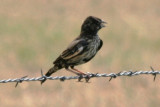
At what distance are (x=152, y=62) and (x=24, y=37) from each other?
3087mm

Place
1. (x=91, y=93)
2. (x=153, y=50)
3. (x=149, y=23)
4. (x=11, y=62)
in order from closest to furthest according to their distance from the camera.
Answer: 1. (x=91, y=93)
2. (x=11, y=62)
3. (x=153, y=50)
4. (x=149, y=23)

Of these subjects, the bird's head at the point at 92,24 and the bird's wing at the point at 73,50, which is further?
the bird's head at the point at 92,24

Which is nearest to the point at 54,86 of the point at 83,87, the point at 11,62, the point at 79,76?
the point at 83,87

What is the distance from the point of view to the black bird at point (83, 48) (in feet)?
35.9

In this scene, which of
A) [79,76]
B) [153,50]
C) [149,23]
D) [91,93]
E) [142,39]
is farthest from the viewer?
[149,23]

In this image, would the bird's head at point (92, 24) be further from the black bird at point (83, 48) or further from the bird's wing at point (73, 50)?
the bird's wing at point (73, 50)

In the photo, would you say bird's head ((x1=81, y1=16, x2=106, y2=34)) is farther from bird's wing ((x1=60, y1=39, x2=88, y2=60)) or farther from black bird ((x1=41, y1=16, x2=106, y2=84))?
bird's wing ((x1=60, y1=39, x2=88, y2=60))

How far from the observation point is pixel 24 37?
18.7m

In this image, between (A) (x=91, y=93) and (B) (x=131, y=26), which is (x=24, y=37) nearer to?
(B) (x=131, y=26)

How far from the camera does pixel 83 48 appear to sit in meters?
11.0

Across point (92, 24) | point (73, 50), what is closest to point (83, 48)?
point (73, 50)

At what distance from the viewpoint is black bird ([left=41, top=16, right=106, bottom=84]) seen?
10934 millimetres

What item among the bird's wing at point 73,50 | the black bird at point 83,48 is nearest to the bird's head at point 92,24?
the black bird at point 83,48

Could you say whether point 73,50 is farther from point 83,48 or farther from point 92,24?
point 92,24
